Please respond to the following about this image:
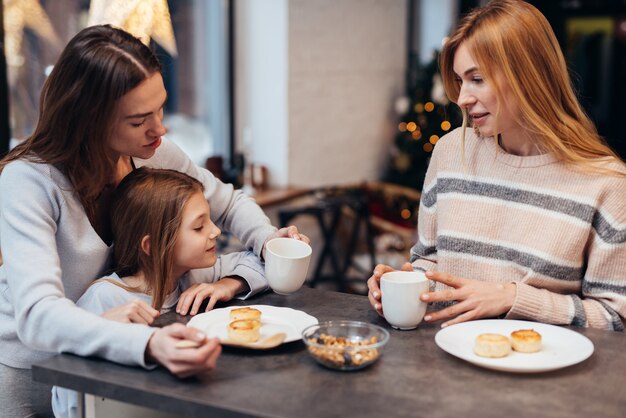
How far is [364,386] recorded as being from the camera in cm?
128

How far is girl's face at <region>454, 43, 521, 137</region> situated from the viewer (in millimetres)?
1769

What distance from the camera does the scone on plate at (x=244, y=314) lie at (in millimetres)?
1544

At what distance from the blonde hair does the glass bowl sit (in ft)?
2.10

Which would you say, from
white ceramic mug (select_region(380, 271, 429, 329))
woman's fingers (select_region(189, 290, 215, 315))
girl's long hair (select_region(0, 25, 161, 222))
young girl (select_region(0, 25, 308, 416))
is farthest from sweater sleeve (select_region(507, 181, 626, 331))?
girl's long hair (select_region(0, 25, 161, 222))

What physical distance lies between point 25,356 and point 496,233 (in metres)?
1.05

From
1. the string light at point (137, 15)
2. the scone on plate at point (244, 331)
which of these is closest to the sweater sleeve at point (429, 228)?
the scone on plate at point (244, 331)

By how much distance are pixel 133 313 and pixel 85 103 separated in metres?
0.44

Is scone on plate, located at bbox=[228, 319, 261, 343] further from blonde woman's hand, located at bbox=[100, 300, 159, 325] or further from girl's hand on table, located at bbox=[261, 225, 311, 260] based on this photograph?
girl's hand on table, located at bbox=[261, 225, 311, 260]

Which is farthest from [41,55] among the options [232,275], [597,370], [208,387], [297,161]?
[597,370]

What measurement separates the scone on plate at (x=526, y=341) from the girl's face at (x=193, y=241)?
64cm

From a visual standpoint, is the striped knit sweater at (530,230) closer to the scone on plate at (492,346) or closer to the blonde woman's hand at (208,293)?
the scone on plate at (492,346)

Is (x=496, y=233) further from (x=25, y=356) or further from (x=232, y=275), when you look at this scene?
(x=25, y=356)

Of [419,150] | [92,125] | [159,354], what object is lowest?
[419,150]

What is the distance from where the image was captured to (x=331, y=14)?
186 inches
